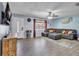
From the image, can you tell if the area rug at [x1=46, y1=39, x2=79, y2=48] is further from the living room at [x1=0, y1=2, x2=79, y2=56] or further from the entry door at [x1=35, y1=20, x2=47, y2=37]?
the entry door at [x1=35, y1=20, x2=47, y2=37]

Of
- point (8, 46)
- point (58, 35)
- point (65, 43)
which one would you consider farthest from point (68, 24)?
point (8, 46)

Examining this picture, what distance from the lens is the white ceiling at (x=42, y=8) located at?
1934 mm

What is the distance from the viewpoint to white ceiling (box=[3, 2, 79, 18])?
1.93 metres

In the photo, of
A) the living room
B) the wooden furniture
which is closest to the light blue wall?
the living room

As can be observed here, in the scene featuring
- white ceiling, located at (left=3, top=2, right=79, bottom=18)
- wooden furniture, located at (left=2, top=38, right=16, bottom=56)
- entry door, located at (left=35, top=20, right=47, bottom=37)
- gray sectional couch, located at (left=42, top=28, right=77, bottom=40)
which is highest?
white ceiling, located at (left=3, top=2, right=79, bottom=18)

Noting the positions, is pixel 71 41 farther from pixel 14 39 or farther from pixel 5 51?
pixel 5 51

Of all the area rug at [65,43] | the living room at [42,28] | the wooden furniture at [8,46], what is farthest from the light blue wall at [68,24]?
the wooden furniture at [8,46]

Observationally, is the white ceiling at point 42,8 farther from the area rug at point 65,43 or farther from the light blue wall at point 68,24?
the area rug at point 65,43

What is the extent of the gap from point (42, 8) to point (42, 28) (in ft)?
1.34

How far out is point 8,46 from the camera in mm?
1816

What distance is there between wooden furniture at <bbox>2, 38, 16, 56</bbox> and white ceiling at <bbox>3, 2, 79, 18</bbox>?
22.4 inches

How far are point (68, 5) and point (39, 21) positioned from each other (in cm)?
65

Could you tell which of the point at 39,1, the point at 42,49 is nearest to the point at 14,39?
the point at 42,49

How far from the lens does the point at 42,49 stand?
7.03 feet
